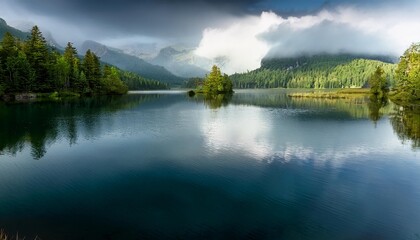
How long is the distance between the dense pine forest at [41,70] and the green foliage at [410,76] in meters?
119

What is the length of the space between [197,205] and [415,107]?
8468 cm

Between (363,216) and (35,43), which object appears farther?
(35,43)

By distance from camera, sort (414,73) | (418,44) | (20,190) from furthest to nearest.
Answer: (418,44) < (414,73) < (20,190)

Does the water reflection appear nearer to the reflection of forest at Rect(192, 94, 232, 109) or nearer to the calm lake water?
the calm lake water

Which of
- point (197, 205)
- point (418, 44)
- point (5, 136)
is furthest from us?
point (418, 44)

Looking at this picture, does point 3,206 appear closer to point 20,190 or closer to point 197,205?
point 20,190

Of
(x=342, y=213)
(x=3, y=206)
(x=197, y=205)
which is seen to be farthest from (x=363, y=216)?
(x=3, y=206)

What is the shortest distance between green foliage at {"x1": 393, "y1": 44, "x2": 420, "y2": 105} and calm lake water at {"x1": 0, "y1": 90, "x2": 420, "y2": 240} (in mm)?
53166

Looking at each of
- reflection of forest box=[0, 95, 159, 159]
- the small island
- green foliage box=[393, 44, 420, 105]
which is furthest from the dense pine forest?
green foliage box=[393, 44, 420, 105]

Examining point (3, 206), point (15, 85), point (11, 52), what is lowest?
point (3, 206)

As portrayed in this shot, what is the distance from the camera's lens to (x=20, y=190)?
919 inches

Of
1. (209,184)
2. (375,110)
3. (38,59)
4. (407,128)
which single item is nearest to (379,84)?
(375,110)

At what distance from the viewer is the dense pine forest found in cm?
10700

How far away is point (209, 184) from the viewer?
25.1m
